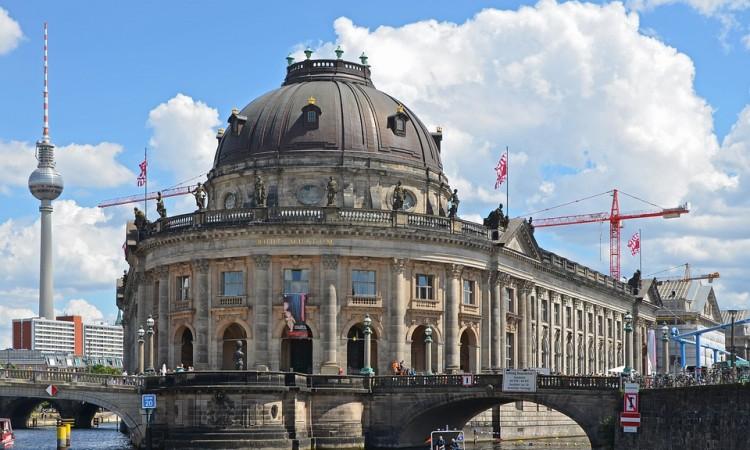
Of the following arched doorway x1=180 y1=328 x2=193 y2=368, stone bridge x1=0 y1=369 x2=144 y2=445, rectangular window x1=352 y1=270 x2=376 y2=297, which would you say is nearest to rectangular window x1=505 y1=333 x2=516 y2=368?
rectangular window x1=352 y1=270 x2=376 y2=297

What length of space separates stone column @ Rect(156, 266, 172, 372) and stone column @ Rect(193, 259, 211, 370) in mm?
4148

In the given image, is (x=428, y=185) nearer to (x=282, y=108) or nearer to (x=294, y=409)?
(x=282, y=108)

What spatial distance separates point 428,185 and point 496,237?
24.1 feet

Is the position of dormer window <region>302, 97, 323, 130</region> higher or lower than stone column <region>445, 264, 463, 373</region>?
higher

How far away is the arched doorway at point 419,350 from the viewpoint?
96.9 metres

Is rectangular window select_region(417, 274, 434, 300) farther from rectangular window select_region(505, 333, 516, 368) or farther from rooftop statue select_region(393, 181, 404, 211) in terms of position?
rectangular window select_region(505, 333, 516, 368)

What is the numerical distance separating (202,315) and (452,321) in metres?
18.2

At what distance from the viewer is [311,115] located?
10219 cm

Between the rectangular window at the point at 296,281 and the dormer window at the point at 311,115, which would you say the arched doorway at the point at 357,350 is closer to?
the rectangular window at the point at 296,281

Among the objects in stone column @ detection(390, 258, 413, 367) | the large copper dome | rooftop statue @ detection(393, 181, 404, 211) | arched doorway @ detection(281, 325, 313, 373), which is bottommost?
arched doorway @ detection(281, 325, 313, 373)

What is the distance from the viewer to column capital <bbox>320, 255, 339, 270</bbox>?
304 feet

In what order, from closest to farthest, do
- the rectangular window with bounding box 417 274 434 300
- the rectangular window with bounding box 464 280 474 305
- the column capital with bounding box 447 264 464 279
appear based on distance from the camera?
1. the rectangular window with bounding box 417 274 434 300
2. the column capital with bounding box 447 264 464 279
3. the rectangular window with bounding box 464 280 474 305

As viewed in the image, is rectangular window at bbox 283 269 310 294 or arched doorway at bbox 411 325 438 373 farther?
arched doorway at bbox 411 325 438 373

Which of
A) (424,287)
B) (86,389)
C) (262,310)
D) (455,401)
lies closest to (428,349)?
(424,287)
